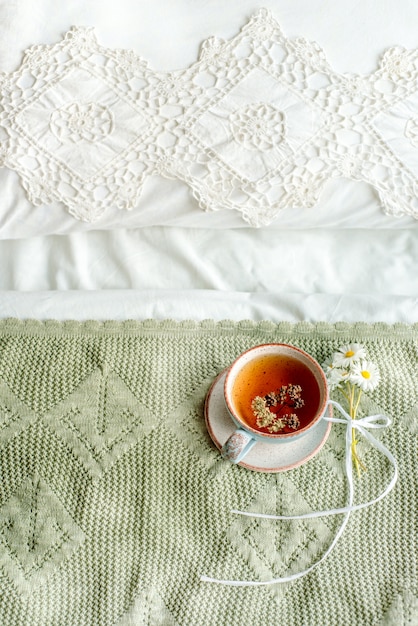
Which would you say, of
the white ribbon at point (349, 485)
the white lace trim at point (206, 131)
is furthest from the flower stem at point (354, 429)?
the white lace trim at point (206, 131)

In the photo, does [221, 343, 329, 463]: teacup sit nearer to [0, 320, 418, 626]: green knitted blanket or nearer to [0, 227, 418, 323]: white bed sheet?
[0, 320, 418, 626]: green knitted blanket

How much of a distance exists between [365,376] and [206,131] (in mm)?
428

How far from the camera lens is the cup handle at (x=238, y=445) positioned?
2.21 feet

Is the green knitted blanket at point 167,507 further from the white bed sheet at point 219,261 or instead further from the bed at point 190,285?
the white bed sheet at point 219,261

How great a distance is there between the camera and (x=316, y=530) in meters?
0.72

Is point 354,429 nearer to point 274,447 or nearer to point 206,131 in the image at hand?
point 274,447

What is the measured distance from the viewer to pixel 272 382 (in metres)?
0.74

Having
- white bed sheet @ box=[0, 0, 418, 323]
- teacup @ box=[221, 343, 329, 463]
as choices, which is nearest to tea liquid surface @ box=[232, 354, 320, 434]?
teacup @ box=[221, 343, 329, 463]

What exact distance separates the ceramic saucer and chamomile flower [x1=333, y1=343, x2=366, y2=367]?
64 millimetres

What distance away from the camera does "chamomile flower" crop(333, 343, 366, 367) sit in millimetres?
749

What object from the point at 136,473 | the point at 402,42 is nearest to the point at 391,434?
the point at 136,473

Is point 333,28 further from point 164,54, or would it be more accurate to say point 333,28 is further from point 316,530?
point 316,530

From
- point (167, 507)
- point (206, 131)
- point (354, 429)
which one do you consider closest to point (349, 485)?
point (354, 429)

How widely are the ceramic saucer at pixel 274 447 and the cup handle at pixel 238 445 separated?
1.3 inches
